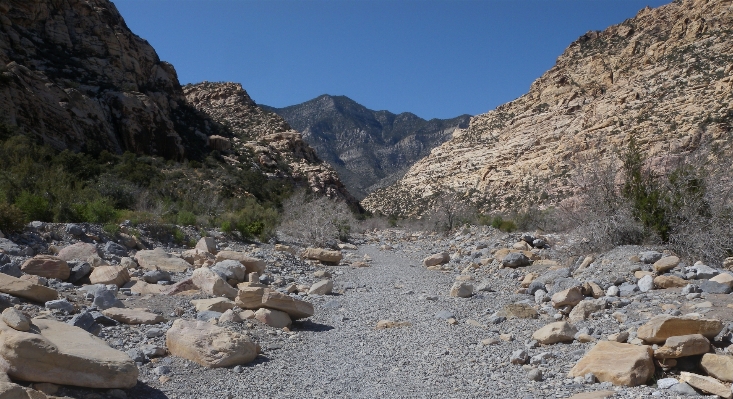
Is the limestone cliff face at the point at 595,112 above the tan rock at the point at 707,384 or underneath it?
above

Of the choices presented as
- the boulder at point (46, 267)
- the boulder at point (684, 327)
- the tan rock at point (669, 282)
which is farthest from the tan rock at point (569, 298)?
the boulder at point (46, 267)

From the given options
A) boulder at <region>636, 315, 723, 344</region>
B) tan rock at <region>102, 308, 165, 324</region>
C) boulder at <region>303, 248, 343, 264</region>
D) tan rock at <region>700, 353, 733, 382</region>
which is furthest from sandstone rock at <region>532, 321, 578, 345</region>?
boulder at <region>303, 248, 343, 264</region>

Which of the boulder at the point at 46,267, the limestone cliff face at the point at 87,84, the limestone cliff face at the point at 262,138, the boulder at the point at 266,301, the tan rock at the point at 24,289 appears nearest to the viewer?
the tan rock at the point at 24,289

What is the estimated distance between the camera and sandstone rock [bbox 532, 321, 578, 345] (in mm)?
5504

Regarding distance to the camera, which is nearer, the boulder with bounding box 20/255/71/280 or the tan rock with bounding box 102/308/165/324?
the tan rock with bounding box 102/308/165/324

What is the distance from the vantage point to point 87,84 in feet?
107

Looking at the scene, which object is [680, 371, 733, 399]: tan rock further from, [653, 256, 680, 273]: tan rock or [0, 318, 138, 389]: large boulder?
[0, 318, 138, 389]: large boulder

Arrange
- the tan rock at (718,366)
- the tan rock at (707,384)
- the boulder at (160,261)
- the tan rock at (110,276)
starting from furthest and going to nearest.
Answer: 1. the boulder at (160,261)
2. the tan rock at (110,276)
3. the tan rock at (718,366)
4. the tan rock at (707,384)

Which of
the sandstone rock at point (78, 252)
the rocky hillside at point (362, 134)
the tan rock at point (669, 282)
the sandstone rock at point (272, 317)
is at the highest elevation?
the rocky hillside at point (362, 134)

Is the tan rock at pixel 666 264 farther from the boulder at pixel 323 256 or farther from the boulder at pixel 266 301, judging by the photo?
the boulder at pixel 323 256

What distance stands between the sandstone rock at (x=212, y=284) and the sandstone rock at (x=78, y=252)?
2.23m

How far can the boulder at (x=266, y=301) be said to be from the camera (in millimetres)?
6782

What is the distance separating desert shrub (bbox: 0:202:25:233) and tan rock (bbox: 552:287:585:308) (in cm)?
931

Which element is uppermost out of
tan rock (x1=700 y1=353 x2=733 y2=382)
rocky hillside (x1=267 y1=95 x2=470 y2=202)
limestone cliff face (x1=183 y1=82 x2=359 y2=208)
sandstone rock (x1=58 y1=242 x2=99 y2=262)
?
rocky hillside (x1=267 y1=95 x2=470 y2=202)
